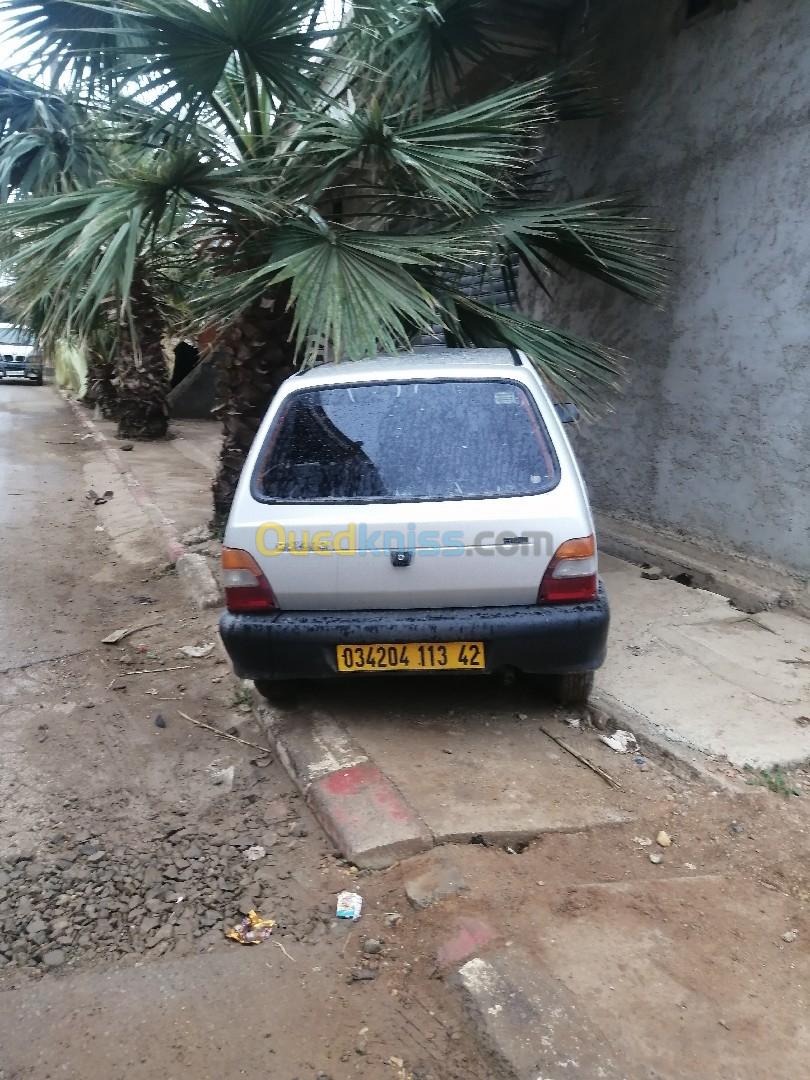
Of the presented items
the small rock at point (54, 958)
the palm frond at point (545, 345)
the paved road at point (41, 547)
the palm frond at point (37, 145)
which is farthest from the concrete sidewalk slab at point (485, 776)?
the palm frond at point (37, 145)

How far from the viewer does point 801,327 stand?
15.8 feet

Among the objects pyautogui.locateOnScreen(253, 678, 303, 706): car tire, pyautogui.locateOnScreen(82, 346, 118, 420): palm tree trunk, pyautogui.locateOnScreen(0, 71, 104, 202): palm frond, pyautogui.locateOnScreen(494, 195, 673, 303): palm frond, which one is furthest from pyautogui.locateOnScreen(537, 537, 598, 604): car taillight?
pyautogui.locateOnScreen(82, 346, 118, 420): palm tree trunk

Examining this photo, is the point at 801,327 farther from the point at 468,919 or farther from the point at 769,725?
the point at 468,919

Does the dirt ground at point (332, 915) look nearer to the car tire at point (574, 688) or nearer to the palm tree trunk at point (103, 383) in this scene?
the car tire at point (574, 688)

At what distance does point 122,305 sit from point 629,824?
354 centimetres

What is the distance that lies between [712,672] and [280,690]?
213 centimetres

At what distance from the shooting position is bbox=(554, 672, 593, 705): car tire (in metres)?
3.76

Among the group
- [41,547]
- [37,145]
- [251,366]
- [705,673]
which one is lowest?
[41,547]

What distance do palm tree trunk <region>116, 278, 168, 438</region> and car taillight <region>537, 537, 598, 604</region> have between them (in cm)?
1068

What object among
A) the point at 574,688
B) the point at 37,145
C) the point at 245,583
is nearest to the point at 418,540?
the point at 245,583

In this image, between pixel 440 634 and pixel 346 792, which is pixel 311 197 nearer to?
pixel 440 634

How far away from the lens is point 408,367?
12.3ft

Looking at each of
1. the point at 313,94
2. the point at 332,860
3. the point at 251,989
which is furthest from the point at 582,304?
the point at 251,989

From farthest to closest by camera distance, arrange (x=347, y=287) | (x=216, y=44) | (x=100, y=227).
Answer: (x=216, y=44)
(x=100, y=227)
(x=347, y=287)
